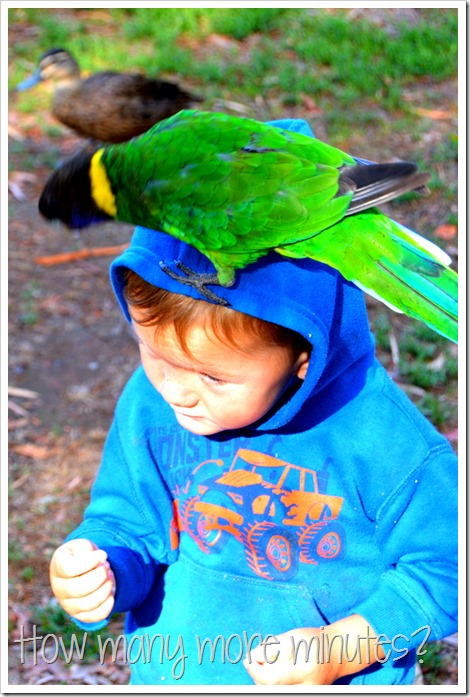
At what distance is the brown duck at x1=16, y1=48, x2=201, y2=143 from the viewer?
4.00 meters

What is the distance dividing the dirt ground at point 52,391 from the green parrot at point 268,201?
121 centimetres

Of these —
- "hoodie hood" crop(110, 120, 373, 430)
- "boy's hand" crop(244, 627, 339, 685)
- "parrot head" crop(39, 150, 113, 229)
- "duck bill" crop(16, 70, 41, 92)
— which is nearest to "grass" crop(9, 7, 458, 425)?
"duck bill" crop(16, 70, 41, 92)

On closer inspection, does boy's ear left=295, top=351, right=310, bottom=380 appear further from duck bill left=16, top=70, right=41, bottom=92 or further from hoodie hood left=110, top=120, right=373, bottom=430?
duck bill left=16, top=70, right=41, bottom=92

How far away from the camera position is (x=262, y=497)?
1722mm

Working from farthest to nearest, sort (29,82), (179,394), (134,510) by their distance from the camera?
(29,82) → (134,510) → (179,394)

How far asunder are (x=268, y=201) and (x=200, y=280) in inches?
12.8

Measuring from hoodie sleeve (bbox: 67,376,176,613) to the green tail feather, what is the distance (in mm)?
548

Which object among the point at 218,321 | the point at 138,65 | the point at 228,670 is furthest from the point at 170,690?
the point at 138,65

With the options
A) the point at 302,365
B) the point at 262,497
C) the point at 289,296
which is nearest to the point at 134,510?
the point at 262,497

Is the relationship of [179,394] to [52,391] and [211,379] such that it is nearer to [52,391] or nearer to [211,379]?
[211,379]

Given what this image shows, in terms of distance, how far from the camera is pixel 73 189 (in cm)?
185

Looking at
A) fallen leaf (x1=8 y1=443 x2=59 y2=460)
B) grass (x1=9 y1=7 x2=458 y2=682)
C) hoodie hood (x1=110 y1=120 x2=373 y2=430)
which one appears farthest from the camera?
grass (x1=9 y1=7 x2=458 y2=682)

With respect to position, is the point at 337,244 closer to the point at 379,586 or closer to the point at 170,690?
the point at 379,586

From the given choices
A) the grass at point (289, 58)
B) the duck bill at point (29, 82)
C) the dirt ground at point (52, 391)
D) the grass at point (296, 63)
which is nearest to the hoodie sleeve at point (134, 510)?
the dirt ground at point (52, 391)
